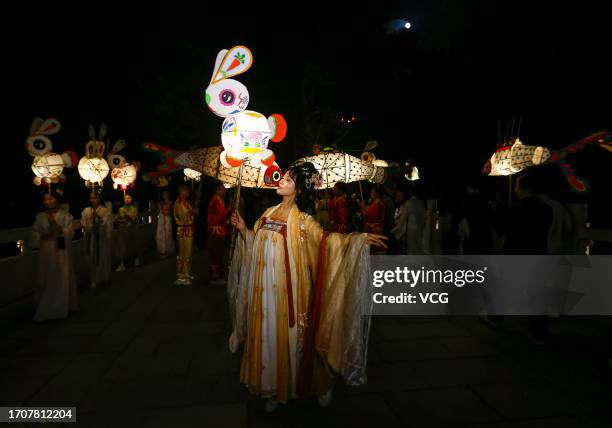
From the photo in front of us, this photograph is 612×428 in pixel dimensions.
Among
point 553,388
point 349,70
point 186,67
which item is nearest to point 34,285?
point 553,388

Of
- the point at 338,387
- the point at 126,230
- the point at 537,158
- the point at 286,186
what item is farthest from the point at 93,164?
the point at 537,158

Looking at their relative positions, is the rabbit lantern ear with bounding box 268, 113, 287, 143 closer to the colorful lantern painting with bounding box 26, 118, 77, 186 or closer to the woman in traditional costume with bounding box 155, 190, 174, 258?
the colorful lantern painting with bounding box 26, 118, 77, 186

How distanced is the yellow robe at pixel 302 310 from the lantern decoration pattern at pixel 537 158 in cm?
441

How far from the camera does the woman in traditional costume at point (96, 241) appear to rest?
7.93 m

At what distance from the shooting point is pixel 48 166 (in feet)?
22.1

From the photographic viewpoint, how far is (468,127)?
49.0 ft

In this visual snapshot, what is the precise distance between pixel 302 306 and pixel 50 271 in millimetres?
4476

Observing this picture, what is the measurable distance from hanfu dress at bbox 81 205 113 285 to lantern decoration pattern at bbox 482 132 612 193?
7.61 meters

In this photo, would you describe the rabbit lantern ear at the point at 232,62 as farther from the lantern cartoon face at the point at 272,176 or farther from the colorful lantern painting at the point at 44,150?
the colorful lantern painting at the point at 44,150

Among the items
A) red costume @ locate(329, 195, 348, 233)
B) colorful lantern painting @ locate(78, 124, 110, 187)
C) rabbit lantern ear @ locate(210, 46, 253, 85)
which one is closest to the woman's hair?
rabbit lantern ear @ locate(210, 46, 253, 85)

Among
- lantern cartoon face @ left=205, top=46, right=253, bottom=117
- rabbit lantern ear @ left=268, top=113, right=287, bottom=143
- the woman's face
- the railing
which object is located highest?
lantern cartoon face @ left=205, top=46, right=253, bottom=117

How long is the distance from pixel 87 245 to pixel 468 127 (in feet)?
A: 42.8

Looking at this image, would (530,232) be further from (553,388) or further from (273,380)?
(273,380)

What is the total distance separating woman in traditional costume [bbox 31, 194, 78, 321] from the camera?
5785mm
